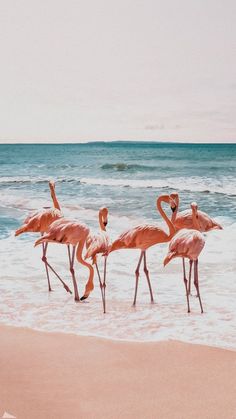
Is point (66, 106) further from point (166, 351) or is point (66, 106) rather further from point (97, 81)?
point (166, 351)

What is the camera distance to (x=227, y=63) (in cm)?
1296

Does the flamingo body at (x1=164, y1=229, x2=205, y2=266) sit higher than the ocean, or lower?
higher

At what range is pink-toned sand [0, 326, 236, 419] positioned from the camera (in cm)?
186

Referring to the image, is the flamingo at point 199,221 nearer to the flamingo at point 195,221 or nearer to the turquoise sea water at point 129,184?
the flamingo at point 195,221

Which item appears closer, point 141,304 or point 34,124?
point 141,304

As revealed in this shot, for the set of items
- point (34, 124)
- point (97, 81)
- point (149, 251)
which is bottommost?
point (149, 251)

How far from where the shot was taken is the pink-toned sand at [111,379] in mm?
1855

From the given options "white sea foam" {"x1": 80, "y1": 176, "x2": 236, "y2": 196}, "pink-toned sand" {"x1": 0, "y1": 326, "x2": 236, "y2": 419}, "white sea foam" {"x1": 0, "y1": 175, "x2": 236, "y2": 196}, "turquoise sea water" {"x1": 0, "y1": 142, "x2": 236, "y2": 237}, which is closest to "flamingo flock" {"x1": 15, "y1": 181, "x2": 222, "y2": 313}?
"pink-toned sand" {"x1": 0, "y1": 326, "x2": 236, "y2": 419}

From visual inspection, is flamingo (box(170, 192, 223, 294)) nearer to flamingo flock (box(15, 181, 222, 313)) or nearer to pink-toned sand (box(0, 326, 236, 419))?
flamingo flock (box(15, 181, 222, 313))

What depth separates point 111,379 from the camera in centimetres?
210

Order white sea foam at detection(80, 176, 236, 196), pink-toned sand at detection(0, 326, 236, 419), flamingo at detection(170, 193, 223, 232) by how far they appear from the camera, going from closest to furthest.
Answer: pink-toned sand at detection(0, 326, 236, 419)
flamingo at detection(170, 193, 223, 232)
white sea foam at detection(80, 176, 236, 196)

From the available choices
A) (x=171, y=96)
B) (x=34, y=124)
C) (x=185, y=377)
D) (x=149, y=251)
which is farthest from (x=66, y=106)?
(x=185, y=377)

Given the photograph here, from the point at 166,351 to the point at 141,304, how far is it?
30.7 inches

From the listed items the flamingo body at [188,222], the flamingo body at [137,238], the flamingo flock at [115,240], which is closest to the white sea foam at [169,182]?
the flamingo body at [188,222]
